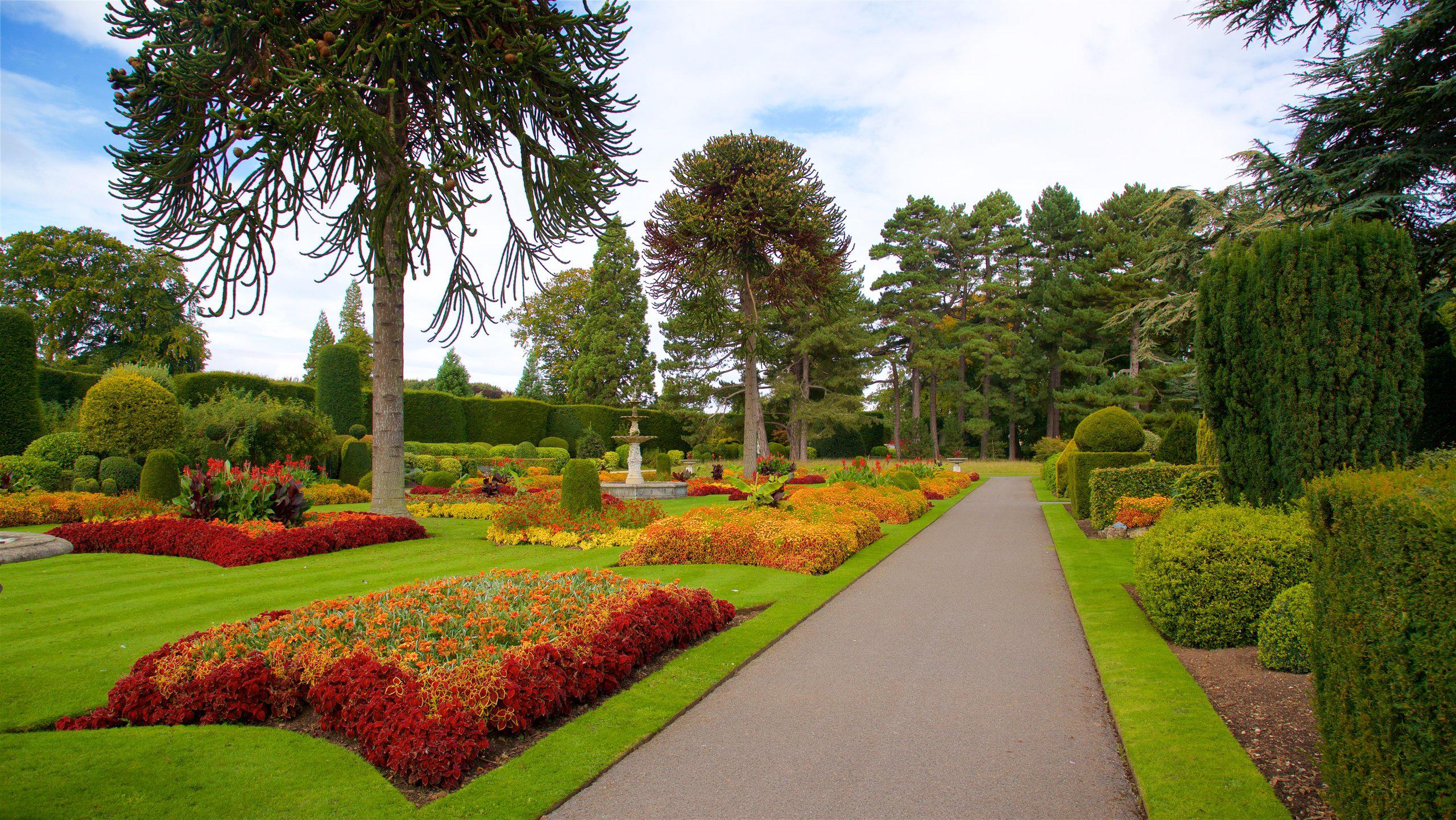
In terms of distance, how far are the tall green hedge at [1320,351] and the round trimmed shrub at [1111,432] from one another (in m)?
7.44

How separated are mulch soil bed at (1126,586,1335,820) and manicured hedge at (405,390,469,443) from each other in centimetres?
2371

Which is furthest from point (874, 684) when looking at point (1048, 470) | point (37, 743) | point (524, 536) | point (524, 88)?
point (1048, 470)

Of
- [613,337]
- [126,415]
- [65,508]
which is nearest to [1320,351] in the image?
[65,508]

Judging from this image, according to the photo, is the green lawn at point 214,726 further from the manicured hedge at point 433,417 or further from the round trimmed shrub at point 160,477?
A: the manicured hedge at point 433,417

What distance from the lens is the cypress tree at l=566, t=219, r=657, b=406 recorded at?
37000 millimetres

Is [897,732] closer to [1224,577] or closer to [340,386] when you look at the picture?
[1224,577]

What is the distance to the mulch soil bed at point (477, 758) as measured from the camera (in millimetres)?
3088

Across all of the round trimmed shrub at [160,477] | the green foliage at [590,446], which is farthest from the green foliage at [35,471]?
the green foliage at [590,446]

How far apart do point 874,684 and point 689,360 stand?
27629mm

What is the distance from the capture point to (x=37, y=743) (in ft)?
10.8

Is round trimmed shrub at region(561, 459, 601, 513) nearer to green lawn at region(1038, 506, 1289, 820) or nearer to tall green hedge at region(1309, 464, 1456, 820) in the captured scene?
green lawn at region(1038, 506, 1289, 820)

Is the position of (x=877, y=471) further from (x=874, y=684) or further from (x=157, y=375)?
(x=157, y=375)

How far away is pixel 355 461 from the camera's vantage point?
1741cm

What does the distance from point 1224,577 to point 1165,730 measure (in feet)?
6.79
